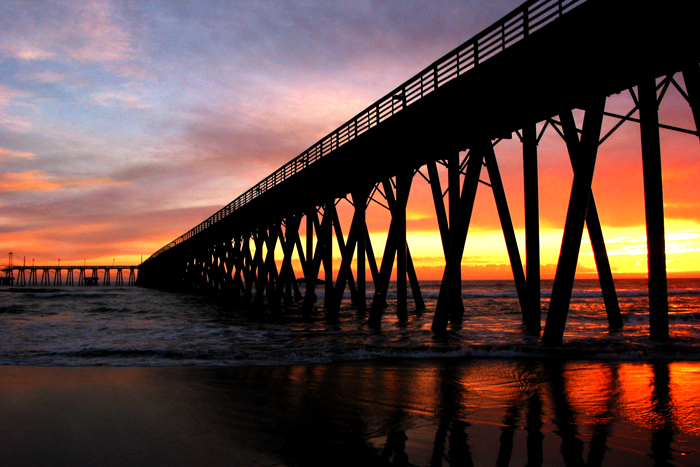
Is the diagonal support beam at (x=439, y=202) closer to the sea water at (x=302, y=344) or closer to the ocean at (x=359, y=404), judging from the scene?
the sea water at (x=302, y=344)

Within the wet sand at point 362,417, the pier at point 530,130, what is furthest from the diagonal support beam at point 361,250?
the wet sand at point 362,417

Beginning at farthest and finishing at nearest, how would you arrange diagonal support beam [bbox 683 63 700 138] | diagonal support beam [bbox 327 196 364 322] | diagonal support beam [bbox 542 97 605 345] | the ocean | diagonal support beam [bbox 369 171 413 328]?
diagonal support beam [bbox 327 196 364 322]
diagonal support beam [bbox 369 171 413 328]
diagonal support beam [bbox 542 97 605 345]
diagonal support beam [bbox 683 63 700 138]
the ocean

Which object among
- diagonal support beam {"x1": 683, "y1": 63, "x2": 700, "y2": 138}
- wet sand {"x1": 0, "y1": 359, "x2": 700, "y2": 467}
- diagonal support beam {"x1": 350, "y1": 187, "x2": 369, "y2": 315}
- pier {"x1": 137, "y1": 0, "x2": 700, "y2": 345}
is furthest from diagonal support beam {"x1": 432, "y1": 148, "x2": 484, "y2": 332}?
diagonal support beam {"x1": 350, "y1": 187, "x2": 369, "y2": 315}

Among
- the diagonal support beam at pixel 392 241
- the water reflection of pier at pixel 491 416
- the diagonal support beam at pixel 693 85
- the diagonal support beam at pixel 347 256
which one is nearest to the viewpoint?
the water reflection of pier at pixel 491 416

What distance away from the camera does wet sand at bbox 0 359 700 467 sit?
3.28 meters

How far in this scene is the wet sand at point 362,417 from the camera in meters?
3.28

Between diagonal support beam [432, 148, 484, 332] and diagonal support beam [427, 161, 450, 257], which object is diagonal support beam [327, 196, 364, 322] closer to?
diagonal support beam [427, 161, 450, 257]

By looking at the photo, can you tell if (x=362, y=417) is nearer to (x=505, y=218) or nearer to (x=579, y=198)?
(x=579, y=198)

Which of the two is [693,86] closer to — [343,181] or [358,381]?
[358,381]

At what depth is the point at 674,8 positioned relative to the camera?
21.7 feet

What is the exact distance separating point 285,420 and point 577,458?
7.88ft

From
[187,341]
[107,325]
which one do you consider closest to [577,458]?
[187,341]

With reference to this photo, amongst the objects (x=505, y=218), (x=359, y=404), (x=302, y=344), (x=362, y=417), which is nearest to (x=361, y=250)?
(x=505, y=218)

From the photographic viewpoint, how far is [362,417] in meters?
4.24
